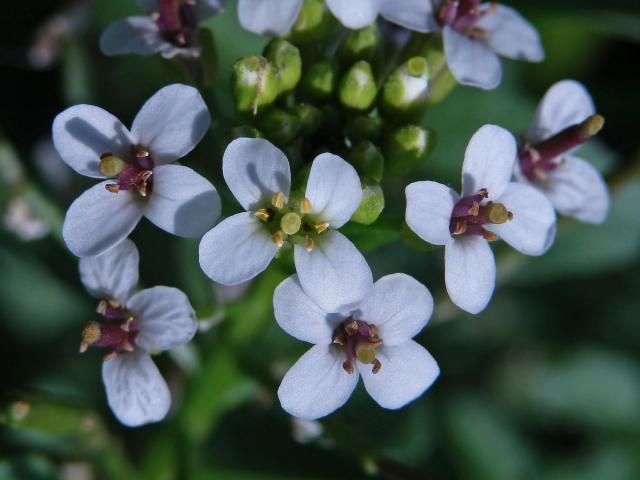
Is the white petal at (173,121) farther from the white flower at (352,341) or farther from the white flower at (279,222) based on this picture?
the white flower at (352,341)

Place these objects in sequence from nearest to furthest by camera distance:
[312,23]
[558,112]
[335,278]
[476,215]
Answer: [335,278] < [476,215] < [312,23] < [558,112]

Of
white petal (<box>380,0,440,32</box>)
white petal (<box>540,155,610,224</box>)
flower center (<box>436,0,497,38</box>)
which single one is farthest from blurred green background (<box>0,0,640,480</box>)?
flower center (<box>436,0,497,38</box>)

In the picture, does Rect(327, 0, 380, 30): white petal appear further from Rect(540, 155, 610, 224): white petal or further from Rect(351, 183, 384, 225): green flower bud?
Rect(540, 155, 610, 224): white petal

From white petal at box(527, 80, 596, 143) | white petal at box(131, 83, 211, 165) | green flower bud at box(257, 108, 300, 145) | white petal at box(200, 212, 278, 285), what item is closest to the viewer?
white petal at box(200, 212, 278, 285)

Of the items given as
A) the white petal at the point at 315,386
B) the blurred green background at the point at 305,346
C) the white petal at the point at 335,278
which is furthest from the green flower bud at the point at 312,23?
the white petal at the point at 315,386

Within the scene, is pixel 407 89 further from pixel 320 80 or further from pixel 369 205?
pixel 369 205

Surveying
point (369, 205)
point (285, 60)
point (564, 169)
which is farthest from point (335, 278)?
point (564, 169)

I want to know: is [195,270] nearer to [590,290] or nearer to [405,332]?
[405,332]
